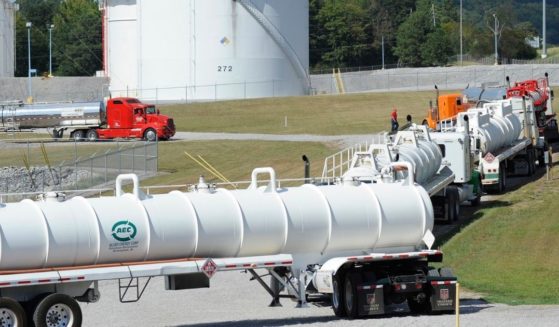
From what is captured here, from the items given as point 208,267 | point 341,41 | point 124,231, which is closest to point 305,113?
point 208,267

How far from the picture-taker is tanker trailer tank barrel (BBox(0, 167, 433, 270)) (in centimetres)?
2359

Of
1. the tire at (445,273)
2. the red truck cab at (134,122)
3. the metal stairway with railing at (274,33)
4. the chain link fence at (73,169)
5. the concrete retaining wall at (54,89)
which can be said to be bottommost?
the tire at (445,273)

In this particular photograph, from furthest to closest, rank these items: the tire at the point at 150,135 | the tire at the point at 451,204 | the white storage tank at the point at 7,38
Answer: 1. the white storage tank at the point at 7,38
2. the tire at the point at 150,135
3. the tire at the point at 451,204

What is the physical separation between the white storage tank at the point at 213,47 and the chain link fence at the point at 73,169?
40776mm

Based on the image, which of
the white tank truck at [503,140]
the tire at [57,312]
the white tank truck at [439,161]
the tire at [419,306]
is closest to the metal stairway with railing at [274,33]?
the white tank truck at [503,140]

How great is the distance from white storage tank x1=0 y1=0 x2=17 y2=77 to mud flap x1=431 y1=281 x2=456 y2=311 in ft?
363

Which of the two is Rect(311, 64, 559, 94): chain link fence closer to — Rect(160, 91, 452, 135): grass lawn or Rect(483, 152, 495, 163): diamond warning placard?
Rect(160, 91, 452, 135): grass lawn

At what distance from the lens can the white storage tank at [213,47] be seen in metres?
110

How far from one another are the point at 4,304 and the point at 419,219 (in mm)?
9468

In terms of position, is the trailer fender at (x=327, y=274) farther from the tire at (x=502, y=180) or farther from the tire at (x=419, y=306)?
the tire at (x=502, y=180)

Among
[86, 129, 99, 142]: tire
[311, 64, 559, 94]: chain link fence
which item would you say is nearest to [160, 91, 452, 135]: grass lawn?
[86, 129, 99, 142]: tire

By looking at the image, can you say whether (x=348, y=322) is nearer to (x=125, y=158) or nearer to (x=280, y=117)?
(x=125, y=158)

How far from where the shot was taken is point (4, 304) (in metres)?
23.2

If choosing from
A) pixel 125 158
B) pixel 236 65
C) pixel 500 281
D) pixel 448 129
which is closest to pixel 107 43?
pixel 236 65
